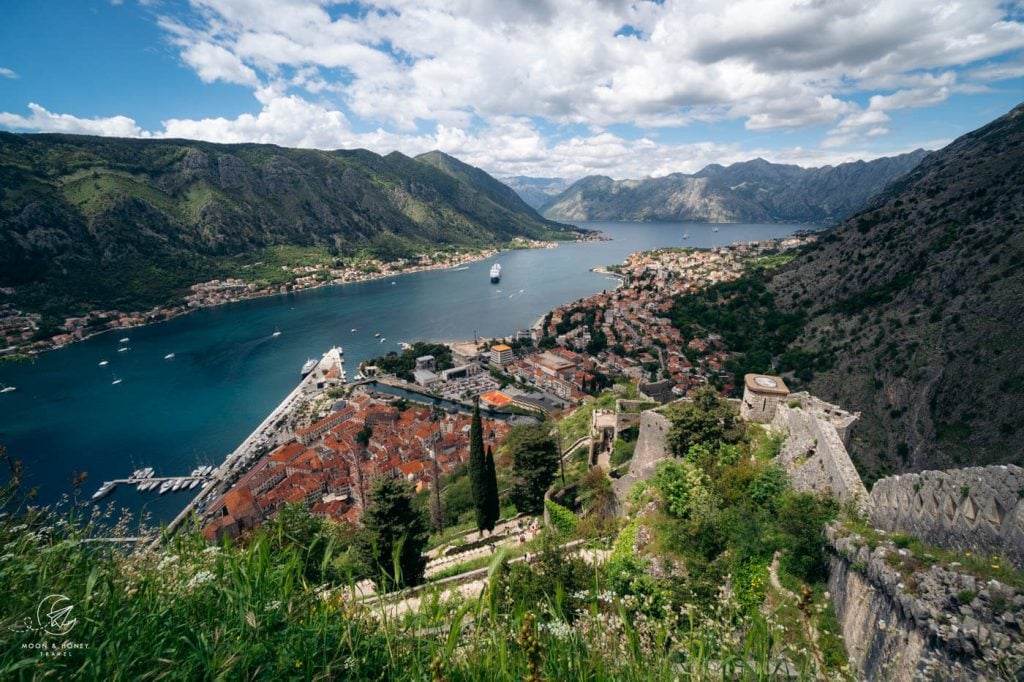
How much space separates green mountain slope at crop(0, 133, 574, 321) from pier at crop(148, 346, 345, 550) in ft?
164

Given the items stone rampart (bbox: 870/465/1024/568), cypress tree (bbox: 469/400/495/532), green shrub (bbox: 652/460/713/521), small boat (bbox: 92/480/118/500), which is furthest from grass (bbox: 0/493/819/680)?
small boat (bbox: 92/480/118/500)

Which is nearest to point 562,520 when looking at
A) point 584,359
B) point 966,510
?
point 966,510

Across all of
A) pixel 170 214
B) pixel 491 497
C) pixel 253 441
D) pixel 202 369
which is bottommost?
pixel 253 441

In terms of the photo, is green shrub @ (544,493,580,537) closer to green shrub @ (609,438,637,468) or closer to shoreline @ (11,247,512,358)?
green shrub @ (609,438,637,468)

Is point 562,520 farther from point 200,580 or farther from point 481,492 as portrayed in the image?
point 200,580

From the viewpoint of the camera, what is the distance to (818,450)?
8680 mm

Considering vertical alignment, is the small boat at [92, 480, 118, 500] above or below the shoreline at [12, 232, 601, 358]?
below

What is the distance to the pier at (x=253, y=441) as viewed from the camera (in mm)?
30516

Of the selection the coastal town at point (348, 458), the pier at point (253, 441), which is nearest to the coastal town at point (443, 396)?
the coastal town at point (348, 458)

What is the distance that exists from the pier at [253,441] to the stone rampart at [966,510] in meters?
25.0

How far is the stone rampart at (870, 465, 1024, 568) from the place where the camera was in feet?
15.8

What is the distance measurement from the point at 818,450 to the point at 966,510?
11.5 ft

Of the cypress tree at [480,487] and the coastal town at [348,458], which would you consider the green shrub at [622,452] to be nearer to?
the cypress tree at [480,487]

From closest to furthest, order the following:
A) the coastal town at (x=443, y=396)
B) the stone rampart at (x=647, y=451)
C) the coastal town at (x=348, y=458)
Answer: the stone rampart at (x=647, y=451) → the coastal town at (x=348, y=458) → the coastal town at (x=443, y=396)
